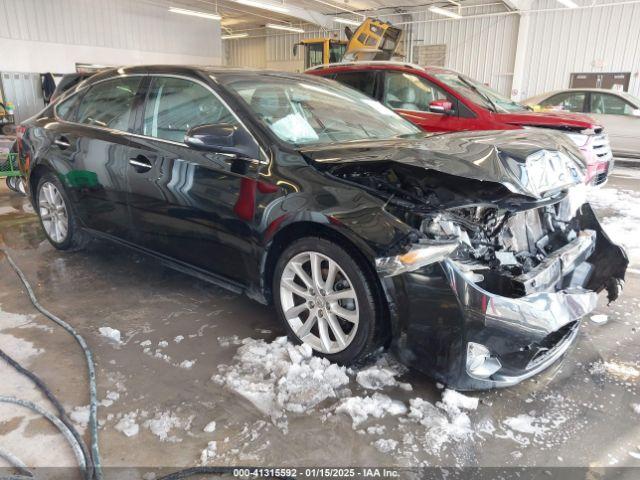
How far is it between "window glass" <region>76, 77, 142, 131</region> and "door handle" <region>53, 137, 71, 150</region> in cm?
18

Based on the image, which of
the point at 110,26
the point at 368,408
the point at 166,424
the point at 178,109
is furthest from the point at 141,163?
the point at 110,26

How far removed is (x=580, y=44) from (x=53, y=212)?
16042 mm

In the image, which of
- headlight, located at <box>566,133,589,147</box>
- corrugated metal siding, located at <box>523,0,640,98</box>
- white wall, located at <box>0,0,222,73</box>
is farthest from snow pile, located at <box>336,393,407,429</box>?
white wall, located at <box>0,0,222,73</box>

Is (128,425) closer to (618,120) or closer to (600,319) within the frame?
(600,319)

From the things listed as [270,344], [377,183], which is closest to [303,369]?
[270,344]

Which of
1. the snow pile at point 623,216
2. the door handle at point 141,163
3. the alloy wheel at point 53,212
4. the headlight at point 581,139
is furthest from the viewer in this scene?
the headlight at point 581,139

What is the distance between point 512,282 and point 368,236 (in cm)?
66

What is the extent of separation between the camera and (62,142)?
3.78m

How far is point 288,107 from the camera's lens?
2910mm

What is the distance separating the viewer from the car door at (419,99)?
20.6ft

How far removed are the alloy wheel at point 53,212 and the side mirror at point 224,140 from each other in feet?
6.58

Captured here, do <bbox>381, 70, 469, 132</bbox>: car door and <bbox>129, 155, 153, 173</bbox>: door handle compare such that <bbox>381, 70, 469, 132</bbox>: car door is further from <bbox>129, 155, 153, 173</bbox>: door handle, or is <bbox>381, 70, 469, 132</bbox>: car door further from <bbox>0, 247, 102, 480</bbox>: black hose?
<bbox>0, 247, 102, 480</bbox>: black hose

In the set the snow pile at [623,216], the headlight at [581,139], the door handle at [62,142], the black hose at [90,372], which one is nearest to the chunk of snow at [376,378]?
the black hose at [90,372]

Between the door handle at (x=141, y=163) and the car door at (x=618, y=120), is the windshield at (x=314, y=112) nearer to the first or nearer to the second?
the door handle at (x=141, y=163)
